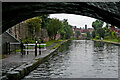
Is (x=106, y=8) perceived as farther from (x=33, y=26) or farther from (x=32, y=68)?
(x=33, y=26)

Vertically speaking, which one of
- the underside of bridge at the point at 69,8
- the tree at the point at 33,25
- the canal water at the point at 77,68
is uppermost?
the tree at the point at 33,25

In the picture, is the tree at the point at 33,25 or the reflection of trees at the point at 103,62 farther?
the tree at the point at 33,25

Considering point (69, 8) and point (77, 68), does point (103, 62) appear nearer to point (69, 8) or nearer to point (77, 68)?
point (77, 68)

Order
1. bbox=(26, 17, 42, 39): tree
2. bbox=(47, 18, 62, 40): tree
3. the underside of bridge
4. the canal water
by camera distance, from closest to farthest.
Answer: the underside of bridge → the canal water → bbox=(26, 17, 42, 39): tree → bbox=(47, 18, 62, 40): tree

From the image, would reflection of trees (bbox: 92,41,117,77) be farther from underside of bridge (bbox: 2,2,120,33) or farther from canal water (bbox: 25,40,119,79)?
underside of bridge (bbox: 2,2,120,33)

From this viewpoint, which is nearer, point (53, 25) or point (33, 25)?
point (33, 25)

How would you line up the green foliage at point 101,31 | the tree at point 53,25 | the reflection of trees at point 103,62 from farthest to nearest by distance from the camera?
the green foliage at point 101,31 → the tree at point 53,25 → the reflection of trees at point 103,62

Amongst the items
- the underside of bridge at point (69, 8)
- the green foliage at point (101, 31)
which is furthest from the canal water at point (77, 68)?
the green foliage at point (101, 31)

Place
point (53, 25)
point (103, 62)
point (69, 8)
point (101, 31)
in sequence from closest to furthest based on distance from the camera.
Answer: point (69, 8)
point (103, 62)
point (53, 25)
point (101, 31)

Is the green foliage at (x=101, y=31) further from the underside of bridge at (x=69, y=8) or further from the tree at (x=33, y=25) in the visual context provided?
the underside of bridge at (x=69, y=8)

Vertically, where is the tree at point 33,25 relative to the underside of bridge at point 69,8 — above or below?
above

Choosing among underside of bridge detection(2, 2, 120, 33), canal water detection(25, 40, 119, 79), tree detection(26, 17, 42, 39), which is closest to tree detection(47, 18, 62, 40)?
tree detection(26, 17, 42, 39)

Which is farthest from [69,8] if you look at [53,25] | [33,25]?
[53,25]

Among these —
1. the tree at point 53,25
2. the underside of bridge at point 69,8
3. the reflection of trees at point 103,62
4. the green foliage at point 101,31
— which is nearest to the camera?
the underside of bridge at point 69,8
